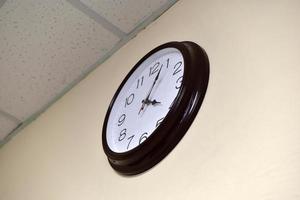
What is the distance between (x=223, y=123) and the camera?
80 cm

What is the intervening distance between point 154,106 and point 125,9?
1.54 feet

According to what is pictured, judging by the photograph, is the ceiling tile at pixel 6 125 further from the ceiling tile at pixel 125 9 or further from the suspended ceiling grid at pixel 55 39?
the ceiling tile at pixel 125 9

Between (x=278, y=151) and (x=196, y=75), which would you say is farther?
(x=196, y=75)

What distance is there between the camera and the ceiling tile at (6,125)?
1.73 metres

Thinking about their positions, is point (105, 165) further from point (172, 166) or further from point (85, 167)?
point (172, 166)

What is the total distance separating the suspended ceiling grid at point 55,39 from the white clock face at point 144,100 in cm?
25

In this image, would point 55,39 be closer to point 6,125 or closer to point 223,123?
point 6,125

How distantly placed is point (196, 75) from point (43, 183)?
0.77 m

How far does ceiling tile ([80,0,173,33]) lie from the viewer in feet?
4.27

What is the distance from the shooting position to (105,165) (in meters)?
1.11

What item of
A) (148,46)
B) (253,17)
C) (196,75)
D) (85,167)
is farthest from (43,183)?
(253,17)

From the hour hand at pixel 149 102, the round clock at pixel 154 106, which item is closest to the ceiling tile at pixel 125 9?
the round clock at pixel 154 106

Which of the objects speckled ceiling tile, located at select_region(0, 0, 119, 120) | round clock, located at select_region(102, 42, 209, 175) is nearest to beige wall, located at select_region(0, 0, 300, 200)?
round clock, located at select_region(102, 42, 209, 175)

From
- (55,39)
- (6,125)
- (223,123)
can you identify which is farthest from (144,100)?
(6,125)
